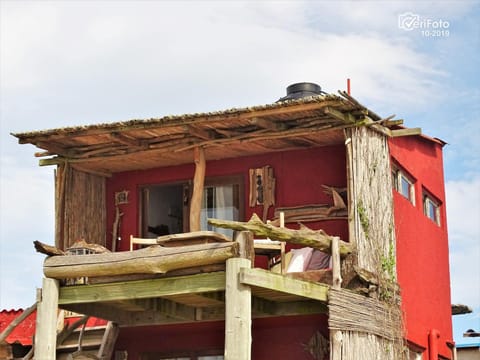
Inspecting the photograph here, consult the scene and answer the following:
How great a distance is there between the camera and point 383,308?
569 inches

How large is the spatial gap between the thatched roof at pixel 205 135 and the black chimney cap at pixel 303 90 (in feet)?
4.48

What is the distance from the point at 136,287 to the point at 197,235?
47.0 inches

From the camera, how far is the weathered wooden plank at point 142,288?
1236 centimetres

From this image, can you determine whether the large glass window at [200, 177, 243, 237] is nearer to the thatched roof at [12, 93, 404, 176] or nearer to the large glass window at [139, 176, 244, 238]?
the large glass window at [139, 176, 244, 238]

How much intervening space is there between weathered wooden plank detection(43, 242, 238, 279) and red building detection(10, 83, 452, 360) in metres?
0.03

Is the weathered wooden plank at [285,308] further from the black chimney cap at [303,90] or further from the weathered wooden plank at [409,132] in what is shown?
the black chimney cap at [303,90]

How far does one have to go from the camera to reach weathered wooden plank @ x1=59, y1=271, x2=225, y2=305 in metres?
12.4

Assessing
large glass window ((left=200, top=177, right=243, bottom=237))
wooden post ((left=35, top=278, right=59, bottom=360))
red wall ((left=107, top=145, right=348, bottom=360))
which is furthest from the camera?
large glass window ((left=200, top=177, right=243, bottom=237))

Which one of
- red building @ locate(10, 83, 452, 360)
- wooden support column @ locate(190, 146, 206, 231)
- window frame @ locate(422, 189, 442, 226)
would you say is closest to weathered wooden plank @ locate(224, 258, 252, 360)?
red building @ locate(10, 83, 452, 360)

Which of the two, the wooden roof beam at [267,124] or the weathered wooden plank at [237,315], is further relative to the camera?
the wooden roof beam at [267,124]

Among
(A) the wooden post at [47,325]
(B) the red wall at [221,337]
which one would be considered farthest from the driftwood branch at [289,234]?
(A) the wooden post at [47,325]

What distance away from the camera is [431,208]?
18.1 metres

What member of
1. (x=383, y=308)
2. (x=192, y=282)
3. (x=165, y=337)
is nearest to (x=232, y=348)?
(x=192, y=282)

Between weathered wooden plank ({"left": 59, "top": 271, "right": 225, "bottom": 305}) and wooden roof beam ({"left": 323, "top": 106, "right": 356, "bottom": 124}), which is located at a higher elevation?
wooden roof beam ({"left": 323, "top": 106, "right": 356, "bottom": 124})
